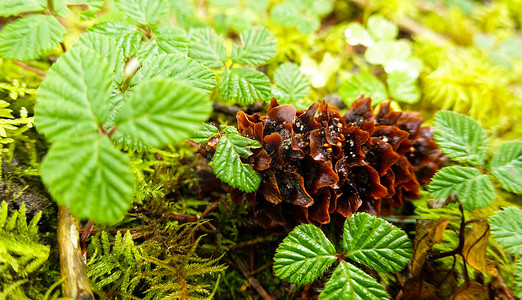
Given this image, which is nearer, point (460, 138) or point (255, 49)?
point (460, 138)

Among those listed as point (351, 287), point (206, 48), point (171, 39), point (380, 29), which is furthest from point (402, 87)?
point (171, 39)

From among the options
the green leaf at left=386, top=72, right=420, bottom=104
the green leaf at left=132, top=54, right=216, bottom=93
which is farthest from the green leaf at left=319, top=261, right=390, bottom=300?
the green leaf at left=386, top=72, right=420, bottom=104

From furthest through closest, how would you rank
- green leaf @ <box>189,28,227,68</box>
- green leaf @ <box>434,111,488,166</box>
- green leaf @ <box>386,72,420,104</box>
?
green leaf @ <box>386,72,420,104</box>, green leaf @ <box>189,28,227,68</box>, green leaf @ <box>434,111,488,166</box>

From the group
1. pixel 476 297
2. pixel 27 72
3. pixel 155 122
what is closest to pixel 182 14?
pixel 27 72

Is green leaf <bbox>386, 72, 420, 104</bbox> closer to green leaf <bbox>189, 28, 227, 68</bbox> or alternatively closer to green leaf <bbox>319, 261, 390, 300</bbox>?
green leaf <bbox>189, 28, 227, 68</bbox>

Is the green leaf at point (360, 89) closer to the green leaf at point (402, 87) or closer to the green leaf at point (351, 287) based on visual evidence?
the green leaf at point (402, 87)

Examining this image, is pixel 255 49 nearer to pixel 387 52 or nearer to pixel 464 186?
pixel 387 52
